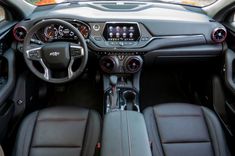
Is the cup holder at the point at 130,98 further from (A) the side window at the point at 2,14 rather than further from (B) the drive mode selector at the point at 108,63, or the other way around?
(A) the side window at the point at 2,14

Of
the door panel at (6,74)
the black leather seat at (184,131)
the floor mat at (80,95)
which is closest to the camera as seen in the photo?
the black leather seat at (184,131)

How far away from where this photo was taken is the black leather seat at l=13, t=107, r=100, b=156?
5.70ft

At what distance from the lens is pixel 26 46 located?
192 centimetres

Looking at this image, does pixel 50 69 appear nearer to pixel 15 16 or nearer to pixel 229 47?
pixel 15 16

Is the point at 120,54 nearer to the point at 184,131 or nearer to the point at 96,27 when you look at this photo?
the point at 96,27

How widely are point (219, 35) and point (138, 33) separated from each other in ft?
1.77

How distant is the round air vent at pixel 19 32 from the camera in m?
2.19

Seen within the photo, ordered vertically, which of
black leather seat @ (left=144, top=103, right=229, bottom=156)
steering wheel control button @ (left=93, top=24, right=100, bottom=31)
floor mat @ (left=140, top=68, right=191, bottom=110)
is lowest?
floor mat @ (left=140, top=68, right=191, bottom=110)

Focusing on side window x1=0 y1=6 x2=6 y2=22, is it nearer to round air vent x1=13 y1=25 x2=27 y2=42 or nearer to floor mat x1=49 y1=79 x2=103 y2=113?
round air vent x1=13 y1=25 x2=27 y2=42

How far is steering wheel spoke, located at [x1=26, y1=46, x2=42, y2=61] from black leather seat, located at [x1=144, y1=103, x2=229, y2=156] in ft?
2.40

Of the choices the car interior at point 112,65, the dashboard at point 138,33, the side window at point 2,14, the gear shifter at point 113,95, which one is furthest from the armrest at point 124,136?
the side window at point 2,14

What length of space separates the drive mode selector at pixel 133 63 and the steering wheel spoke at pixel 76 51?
40 centimetres

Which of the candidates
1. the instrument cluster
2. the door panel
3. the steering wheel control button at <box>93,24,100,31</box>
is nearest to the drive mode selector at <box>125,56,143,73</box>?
the steering wheel control button at <box>93,24,100,31</box>

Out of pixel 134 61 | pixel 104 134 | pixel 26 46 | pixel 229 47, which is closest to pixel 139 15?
pixel 134 61
